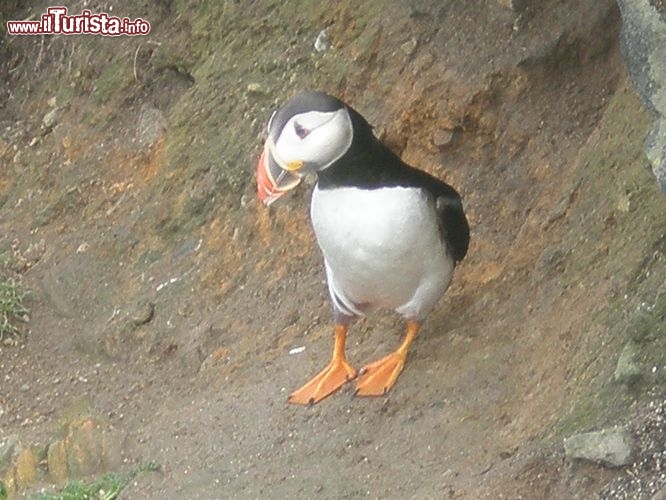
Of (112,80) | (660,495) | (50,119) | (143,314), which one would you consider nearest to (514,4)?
(143,314)

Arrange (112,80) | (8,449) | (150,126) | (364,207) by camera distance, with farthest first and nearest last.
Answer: (112,80) → (150,126) → (8,449) → (364,207)

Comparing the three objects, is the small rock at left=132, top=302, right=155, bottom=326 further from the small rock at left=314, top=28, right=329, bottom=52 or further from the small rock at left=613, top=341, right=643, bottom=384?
the small rock at left=613, top=341, right=643, bottom=384

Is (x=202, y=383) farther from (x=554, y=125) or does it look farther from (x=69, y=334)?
(x=554, y=125)

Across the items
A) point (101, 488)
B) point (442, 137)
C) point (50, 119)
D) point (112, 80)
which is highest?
point (442, 137)

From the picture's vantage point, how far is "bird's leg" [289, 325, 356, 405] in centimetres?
486

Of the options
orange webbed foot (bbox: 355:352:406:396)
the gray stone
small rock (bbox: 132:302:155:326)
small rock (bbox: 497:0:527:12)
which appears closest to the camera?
the gray stone

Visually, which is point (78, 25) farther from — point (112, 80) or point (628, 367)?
point (628, 367)

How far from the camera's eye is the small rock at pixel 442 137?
574 cm

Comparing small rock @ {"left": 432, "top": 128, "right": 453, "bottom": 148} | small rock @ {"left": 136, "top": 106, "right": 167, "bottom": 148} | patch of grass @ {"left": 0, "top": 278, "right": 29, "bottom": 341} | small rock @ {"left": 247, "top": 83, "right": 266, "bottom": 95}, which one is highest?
small rock @ {"left": 432, "top": 128, "right": 453, "bottom": 148}

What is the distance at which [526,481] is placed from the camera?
3.65 m

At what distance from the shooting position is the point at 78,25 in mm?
7555

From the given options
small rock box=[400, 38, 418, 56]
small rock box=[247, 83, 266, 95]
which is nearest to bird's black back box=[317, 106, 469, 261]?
small rock box=[400, 38, 418, 56]

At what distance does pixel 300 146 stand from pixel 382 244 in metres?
0.43

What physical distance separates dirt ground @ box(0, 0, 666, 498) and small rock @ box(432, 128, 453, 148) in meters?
0.02
